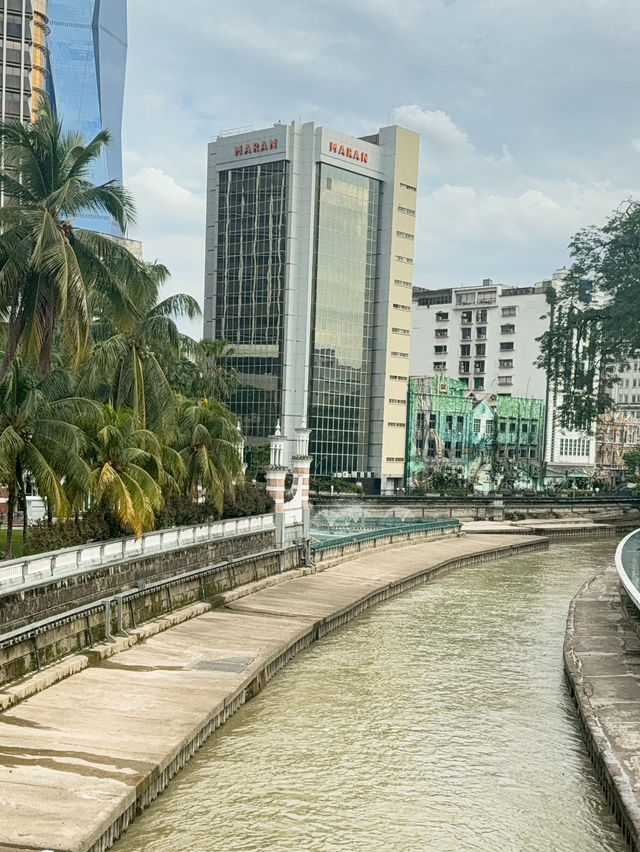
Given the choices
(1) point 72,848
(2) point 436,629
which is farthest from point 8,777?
(2) point 436,629

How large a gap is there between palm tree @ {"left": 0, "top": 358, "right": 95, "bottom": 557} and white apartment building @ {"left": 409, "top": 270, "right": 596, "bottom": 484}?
3644 inches

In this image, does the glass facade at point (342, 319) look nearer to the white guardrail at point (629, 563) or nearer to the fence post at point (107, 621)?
the white guardrail at point (629, 563)

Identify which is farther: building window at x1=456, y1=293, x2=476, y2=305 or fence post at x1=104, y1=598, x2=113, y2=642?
building window at x1=456, y1=293, x2=476, y2=305

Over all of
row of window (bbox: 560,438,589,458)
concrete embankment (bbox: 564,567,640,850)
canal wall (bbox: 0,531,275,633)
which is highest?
row of window (bbox: 560,438,589,458)

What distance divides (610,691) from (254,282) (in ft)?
256

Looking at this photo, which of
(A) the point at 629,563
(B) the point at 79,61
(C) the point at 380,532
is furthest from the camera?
(B) the point at 79,61

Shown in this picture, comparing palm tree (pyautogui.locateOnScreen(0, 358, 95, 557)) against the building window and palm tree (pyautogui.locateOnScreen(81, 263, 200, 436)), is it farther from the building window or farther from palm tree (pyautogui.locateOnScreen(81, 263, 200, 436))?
the building window

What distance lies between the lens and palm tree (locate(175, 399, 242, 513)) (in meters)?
41.8

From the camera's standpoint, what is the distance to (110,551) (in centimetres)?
2788

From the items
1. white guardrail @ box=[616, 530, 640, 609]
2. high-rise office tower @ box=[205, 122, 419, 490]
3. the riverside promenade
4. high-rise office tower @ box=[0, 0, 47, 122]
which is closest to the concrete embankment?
white guardrail @ box=[616, 530, 640, 609]

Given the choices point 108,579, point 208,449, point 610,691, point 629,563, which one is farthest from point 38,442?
point 629,563

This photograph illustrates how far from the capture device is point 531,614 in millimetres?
38562

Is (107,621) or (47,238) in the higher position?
(47,238)

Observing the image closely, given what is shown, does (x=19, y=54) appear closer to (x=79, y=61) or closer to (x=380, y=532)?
(x=380, y=532)
